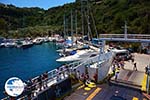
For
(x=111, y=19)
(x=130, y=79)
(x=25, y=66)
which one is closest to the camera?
(x=130, y=79)

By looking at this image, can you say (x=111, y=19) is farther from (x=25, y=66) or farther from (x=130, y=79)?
(x=130, y=79)

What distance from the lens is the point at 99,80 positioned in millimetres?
27953

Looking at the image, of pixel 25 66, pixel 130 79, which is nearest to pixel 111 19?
pixel 25 66

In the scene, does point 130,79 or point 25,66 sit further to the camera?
point 25,66

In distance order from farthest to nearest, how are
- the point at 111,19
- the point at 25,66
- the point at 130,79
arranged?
the point at 111,19, the point at 25,66, the point at 130,79

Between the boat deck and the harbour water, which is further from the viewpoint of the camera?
the harbour water

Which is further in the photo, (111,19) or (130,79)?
(111,19)

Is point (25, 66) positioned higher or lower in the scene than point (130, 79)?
lower

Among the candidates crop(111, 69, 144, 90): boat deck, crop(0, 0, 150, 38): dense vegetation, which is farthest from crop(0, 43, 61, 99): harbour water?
crop(0, 0, 150, 38): dense vegetation

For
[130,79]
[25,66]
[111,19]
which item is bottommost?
[25,66]

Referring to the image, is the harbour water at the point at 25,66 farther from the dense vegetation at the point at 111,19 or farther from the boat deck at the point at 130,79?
the dense vegetation at the point at 111,19

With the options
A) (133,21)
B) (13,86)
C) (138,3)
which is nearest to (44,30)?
(138,3)

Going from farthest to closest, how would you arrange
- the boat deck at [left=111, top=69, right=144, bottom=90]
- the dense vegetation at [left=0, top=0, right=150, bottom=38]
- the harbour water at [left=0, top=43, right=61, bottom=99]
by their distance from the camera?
the dense vegetation at [left=0, top=0, right=150, bottom=38] < the harbour water at [left=0, top=43, right=61, bottom=99] < the boat deck at [left=111, top=69, right=144, bottom=90]

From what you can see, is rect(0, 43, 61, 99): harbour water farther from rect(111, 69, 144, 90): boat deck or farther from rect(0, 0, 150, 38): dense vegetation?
rect(0, 0, 150, 38): dense vegetation
